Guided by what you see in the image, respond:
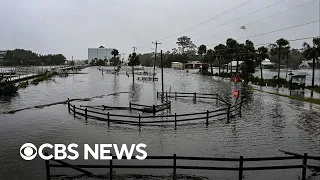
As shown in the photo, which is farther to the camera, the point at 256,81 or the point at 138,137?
the point at 256,81

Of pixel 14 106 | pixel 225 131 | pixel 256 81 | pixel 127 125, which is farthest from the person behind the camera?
pixel 256 81

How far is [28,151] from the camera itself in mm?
20500

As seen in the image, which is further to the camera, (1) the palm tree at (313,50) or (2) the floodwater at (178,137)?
(1) the palm tree at (313,50)

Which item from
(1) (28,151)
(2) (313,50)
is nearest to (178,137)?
(1) (28,151)

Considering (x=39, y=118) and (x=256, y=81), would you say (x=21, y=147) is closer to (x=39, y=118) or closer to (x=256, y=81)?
(x=39, y=118)

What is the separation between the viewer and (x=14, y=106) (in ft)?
133

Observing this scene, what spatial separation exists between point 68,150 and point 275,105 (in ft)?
106

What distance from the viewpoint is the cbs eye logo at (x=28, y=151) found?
19.1 m

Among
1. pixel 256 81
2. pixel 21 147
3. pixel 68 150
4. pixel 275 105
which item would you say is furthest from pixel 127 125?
pixel 256 81

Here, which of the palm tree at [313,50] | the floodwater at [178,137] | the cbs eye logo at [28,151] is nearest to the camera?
the floodwater at [178,137]

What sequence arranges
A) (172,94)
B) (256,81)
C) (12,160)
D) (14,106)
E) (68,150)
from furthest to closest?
1. (256,81)
2. (172,94)
3. (14,106)
4. (68,150)
5. (12,160)

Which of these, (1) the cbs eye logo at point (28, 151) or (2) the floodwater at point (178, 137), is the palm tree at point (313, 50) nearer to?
(2) the floodwater at point (178, 137)

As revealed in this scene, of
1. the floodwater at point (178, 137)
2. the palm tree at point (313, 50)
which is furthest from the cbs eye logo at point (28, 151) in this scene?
the palm tree at point (313, 50)

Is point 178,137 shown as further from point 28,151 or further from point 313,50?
point 313,50
